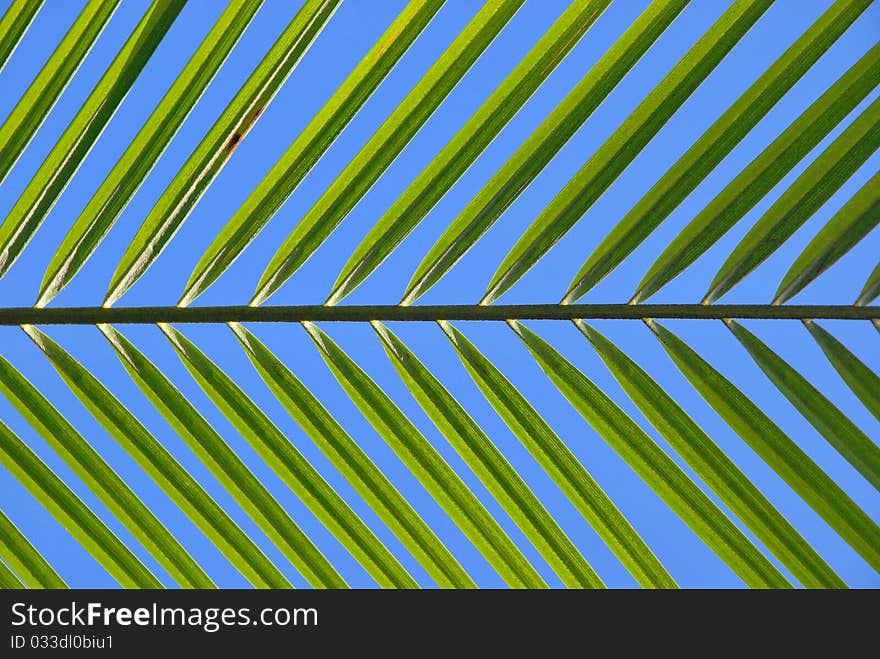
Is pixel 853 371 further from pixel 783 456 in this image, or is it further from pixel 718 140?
pixel 718 140

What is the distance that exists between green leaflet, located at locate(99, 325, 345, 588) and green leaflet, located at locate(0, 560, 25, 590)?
0.34 m

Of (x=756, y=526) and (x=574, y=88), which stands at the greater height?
(x=574, y=88)

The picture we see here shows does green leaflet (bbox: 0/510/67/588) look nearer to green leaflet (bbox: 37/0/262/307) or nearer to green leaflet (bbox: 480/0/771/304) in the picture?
green leaflet (bbox: 37/0/262/307)

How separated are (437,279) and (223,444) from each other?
1.25 feet

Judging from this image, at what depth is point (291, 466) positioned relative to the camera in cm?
121

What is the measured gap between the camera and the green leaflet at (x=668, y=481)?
1140 millimetres

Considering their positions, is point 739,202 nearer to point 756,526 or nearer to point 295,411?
point 756,526

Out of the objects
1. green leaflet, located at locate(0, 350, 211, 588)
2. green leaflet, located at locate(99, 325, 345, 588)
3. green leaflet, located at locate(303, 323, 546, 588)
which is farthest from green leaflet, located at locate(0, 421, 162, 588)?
green leaflet, located at locate(303, 323, 546, 588)

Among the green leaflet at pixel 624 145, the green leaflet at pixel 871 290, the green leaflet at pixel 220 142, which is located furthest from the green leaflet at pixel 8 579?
the green leaflet at pixel 871 290

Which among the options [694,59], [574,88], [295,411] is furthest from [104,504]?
[694,59]

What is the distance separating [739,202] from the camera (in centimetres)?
111
